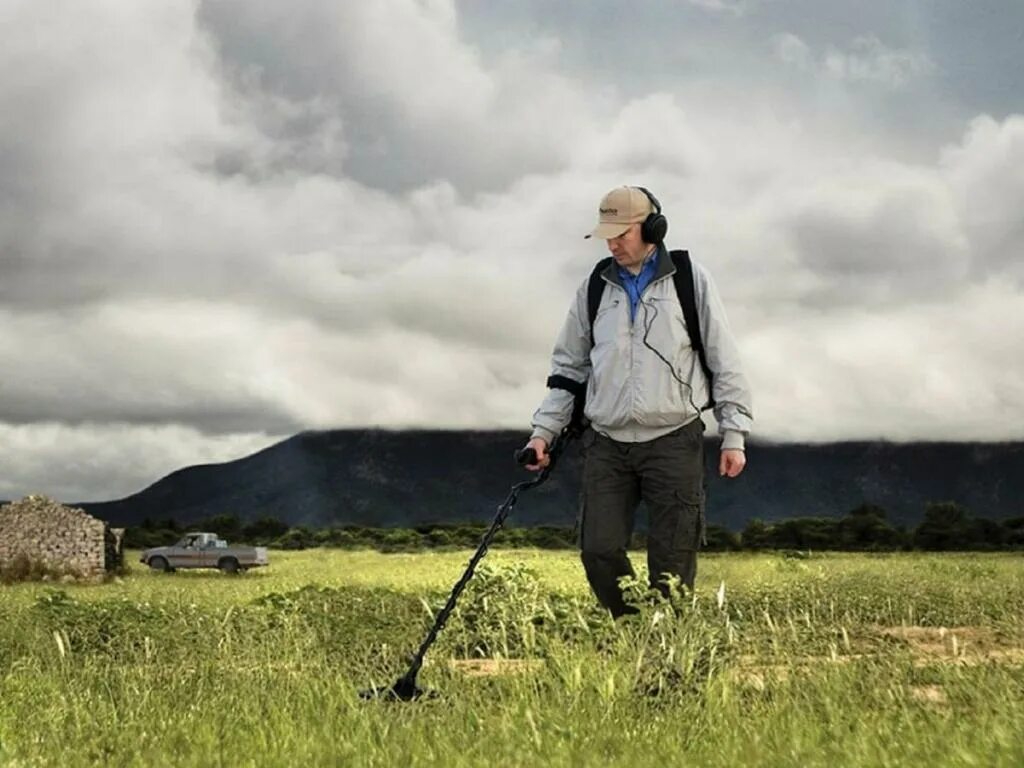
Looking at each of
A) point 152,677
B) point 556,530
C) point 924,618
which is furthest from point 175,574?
point 152,677

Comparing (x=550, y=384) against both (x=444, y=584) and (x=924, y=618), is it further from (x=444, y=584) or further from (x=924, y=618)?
(x=444, y=584)

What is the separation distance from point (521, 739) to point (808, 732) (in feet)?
3.62

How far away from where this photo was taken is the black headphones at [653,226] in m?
8.00

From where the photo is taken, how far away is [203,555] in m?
31.4

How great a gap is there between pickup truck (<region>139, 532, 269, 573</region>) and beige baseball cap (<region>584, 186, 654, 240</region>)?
23190 mm

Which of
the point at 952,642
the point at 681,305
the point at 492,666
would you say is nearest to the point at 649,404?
the point at 681,305

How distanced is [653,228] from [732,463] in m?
1.44

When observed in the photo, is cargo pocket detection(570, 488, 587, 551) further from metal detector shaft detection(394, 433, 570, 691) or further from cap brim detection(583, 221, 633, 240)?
cap brim detection(583, 221, 633, 240)

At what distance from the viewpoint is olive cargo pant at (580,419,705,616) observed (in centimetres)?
801

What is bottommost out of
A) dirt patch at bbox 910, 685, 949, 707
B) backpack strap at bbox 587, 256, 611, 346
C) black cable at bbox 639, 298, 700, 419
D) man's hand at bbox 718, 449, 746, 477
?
dirt patch at bbox 910, 685, 949, 707

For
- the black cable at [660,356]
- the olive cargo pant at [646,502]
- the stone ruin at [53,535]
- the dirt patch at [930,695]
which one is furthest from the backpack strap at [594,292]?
the stone ruin at [53,535]

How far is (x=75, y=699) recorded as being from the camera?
705 centimetres

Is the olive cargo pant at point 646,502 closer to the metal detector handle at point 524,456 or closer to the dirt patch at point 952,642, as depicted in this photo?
the metal detector handle at point 524,456

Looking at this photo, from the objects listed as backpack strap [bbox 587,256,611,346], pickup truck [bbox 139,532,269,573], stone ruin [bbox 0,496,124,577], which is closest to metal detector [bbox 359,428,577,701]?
backpack strap [bbox 587,256,611,346]
